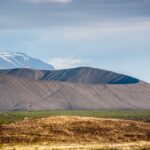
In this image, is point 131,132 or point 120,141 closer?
point 120,141

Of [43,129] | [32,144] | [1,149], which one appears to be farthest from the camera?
[43,129]

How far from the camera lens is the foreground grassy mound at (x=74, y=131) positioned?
72.1 meters

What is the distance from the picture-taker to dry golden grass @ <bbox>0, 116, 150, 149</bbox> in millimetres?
71000

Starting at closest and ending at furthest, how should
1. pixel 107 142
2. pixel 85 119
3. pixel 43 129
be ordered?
pixel 107 142, pixel 43 129, pixel 85 119

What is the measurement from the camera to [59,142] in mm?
70000

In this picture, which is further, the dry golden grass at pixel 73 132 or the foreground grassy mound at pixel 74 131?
the foreground grassy mound at pixel 74 131

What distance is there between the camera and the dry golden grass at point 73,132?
71.0 m

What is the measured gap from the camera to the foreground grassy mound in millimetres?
72062

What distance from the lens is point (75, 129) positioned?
7825cm

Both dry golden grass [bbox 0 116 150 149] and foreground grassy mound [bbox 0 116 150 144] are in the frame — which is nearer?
dry golden grass [bbox 0 116 150 149]

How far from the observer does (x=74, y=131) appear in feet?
253

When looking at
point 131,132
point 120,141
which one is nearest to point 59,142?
point 120,141

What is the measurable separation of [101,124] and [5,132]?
51.7ft

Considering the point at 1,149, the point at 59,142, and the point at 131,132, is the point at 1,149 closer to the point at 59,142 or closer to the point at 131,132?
the point at 59,142
